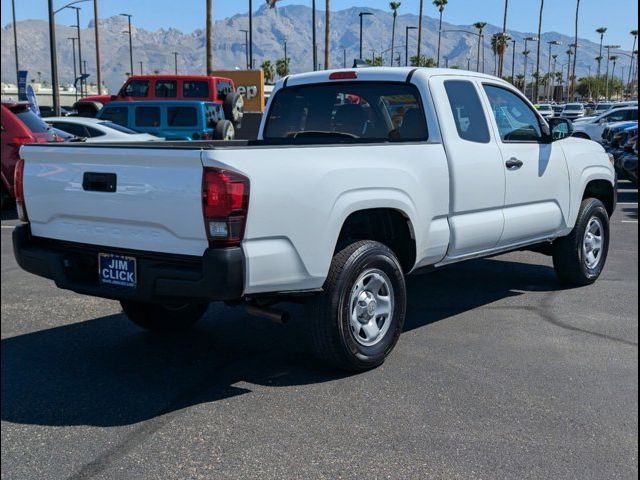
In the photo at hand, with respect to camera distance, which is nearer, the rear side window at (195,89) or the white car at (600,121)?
the rear side window at (195,89)

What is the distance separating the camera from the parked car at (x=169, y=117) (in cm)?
1800

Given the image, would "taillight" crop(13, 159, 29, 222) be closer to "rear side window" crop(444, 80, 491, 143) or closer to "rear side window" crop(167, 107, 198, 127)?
"rear side window" crop(444, 80, 491, 143)

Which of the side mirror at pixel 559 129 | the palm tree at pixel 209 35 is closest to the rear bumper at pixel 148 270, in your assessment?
the side mirror at pixel 559 129

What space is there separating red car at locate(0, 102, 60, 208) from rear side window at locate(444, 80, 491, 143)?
756 centimetres

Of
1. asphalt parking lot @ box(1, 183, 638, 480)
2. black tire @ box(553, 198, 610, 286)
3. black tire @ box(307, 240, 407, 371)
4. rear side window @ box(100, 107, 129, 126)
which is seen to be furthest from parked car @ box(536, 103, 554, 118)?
black tire @ box(307, 240, 407, 371)

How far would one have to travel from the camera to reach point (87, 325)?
571 centimetres

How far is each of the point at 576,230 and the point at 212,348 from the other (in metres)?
3.62

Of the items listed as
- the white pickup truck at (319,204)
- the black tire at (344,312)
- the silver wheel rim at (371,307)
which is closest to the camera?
the white pickup truck at (319,204)

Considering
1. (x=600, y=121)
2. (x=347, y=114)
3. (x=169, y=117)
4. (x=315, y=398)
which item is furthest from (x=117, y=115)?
(x=315, y=398)

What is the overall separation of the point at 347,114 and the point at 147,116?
44.4 ft

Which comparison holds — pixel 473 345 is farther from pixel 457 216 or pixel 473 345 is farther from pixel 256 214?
pixel 256 214

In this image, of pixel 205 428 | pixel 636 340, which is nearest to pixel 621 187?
pixel 636 340

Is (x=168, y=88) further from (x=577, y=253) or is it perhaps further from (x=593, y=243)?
(x=577, y=253)

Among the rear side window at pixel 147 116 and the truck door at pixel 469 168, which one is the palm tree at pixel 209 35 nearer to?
the rear side window at pixel 147 116
